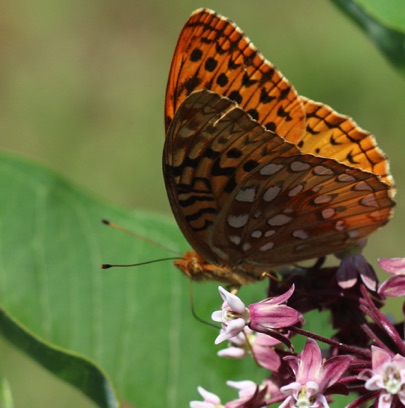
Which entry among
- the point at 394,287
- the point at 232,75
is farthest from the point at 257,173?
the point at 394,287

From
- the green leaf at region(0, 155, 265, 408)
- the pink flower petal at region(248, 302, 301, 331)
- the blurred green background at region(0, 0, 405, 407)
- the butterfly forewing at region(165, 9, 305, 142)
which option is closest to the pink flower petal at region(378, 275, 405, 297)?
the pink flower petal at region(248, 302, 301, 331)

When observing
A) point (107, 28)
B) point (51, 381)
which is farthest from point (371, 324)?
point (107, 28)

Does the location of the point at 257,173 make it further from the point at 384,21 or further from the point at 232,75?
the point at 384,21

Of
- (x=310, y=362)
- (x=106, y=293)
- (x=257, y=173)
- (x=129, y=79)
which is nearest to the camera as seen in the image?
(x=310, y=362)

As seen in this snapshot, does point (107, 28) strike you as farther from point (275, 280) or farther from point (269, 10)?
point (275, 280)

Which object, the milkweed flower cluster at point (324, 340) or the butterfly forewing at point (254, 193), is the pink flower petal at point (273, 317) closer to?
the milkweed flower cluster at point (324, 340)

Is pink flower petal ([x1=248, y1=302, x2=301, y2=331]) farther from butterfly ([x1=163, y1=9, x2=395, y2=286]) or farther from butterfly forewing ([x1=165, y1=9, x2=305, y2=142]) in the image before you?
butterfly forewing ([x1=165, y1=9, x2=305, y2=142])
